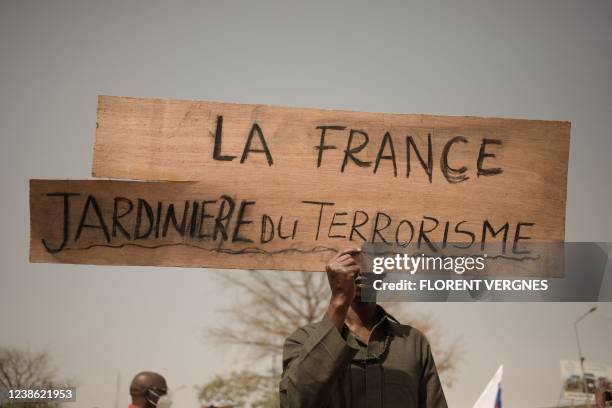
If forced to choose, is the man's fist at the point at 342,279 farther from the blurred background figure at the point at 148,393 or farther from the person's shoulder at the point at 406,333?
the blurred background figure at the point at 148,393

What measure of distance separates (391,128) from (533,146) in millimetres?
348

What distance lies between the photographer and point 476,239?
163 centimetres

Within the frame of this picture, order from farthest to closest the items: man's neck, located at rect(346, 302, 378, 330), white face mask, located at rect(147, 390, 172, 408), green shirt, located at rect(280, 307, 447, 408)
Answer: white face mask, located at rect(147, 390, 172, 408)
man's neck, located at rect(346, 302, 378, 330)
green shirt, located at rect(280, 307, 447, 408)

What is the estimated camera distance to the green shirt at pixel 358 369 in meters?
1.29

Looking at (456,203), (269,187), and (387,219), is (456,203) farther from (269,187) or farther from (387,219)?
(269,187)

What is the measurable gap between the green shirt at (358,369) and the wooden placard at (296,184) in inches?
8.6

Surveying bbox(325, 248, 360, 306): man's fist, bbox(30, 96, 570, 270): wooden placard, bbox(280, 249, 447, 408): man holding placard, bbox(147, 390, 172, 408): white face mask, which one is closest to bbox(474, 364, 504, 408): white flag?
bbox(280, 249, 447, 408): man holding placard

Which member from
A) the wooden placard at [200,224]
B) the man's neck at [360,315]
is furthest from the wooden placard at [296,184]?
the man's neck at [360,315]

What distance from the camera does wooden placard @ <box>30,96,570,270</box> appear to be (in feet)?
5.06

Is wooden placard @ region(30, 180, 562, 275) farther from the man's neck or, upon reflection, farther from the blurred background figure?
the blurred background figure

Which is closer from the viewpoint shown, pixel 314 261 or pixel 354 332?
pixel 354 332

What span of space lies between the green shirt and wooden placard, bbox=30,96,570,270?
22 cm

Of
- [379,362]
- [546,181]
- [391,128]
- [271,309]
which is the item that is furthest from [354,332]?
[271,309]

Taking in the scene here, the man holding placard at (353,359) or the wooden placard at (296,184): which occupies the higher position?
the wooden placard at (296,184)
